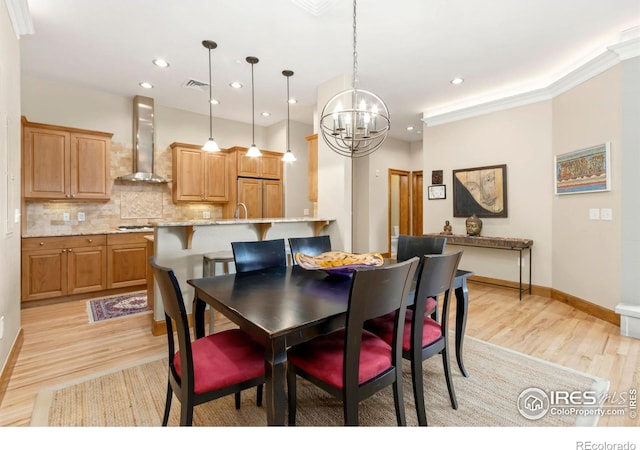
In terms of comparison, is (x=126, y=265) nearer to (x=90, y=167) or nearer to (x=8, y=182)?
(x=90, y=167)

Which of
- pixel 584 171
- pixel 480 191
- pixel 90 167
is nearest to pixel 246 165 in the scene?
pixel 90 167

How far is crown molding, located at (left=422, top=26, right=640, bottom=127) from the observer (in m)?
2.96

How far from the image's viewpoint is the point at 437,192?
5.33m

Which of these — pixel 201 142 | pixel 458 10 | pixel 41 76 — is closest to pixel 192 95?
pixel 201 142

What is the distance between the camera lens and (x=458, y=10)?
2.71 metres

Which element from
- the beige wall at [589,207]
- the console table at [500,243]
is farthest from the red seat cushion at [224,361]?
the console table at [500,243]

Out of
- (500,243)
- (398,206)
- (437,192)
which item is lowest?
(500,243)

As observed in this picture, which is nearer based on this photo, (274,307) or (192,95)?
(274,307)

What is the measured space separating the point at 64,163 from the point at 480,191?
5.82 metres

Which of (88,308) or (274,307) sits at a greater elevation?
(274,307)

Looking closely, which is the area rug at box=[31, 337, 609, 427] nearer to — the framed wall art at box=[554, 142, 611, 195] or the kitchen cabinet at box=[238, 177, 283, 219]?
the framed wall art at box=[554, 142, 611, 195]

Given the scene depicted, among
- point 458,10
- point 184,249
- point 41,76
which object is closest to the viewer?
point 458,10

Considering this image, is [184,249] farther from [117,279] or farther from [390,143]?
[390,143]

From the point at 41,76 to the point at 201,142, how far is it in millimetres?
2187
